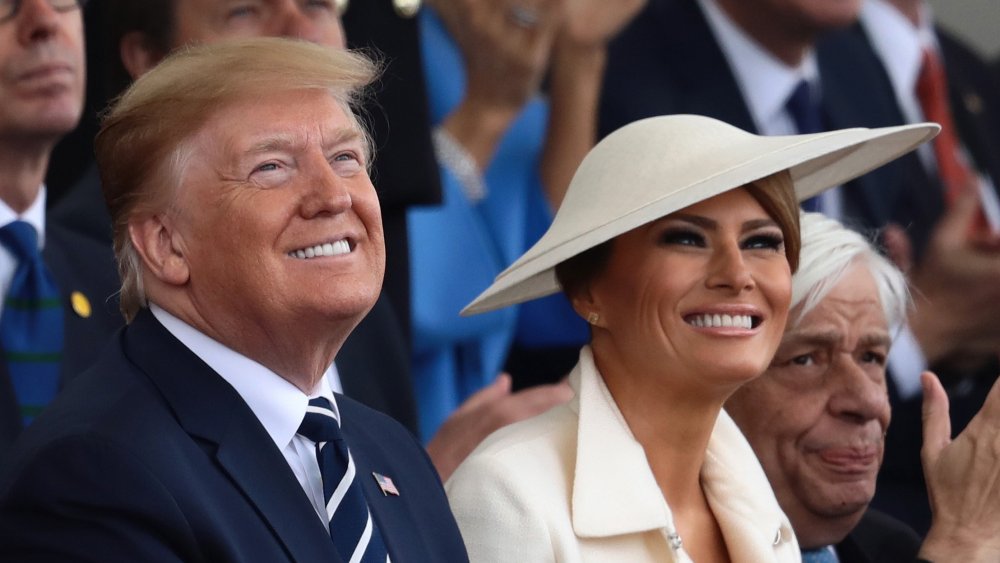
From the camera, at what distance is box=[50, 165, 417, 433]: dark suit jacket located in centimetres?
404

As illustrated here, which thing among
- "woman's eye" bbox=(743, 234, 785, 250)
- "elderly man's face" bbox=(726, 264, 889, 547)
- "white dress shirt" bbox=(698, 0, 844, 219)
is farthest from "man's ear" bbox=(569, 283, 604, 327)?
"white dress shirt" bbox=(698, 0, 844, 219)

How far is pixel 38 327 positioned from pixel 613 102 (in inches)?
76.1

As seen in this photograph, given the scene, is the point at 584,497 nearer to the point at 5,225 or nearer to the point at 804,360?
the point at 804,360

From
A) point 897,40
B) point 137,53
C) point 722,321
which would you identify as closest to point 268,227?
point 722,321

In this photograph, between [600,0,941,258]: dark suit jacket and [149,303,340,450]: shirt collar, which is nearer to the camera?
[149,303,340,450]: shirt collar

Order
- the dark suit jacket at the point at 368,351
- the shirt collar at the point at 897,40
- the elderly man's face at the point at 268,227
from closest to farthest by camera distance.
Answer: the elderly man's face at the point at 268,227 < the dark suit jacket at the point at 368,351 < the shirt collar at the point at 897,40

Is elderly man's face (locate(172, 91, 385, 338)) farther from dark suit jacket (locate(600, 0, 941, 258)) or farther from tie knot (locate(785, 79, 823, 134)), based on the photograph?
tie knot (locate(785, 79, 823, 134))

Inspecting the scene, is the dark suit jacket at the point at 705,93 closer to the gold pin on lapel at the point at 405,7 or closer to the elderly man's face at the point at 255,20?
the gold pin on lapel at the point at 405,7

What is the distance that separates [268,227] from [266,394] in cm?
24

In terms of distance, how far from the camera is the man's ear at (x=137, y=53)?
4074 mm

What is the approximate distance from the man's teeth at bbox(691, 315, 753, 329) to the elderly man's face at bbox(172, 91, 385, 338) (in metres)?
0.64

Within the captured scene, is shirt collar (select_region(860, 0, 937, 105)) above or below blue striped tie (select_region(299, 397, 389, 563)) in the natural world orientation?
above

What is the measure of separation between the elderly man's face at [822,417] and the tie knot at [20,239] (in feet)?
4.65

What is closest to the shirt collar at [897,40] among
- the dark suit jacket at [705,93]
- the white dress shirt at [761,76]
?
the dark suit jacket at [705,93]
